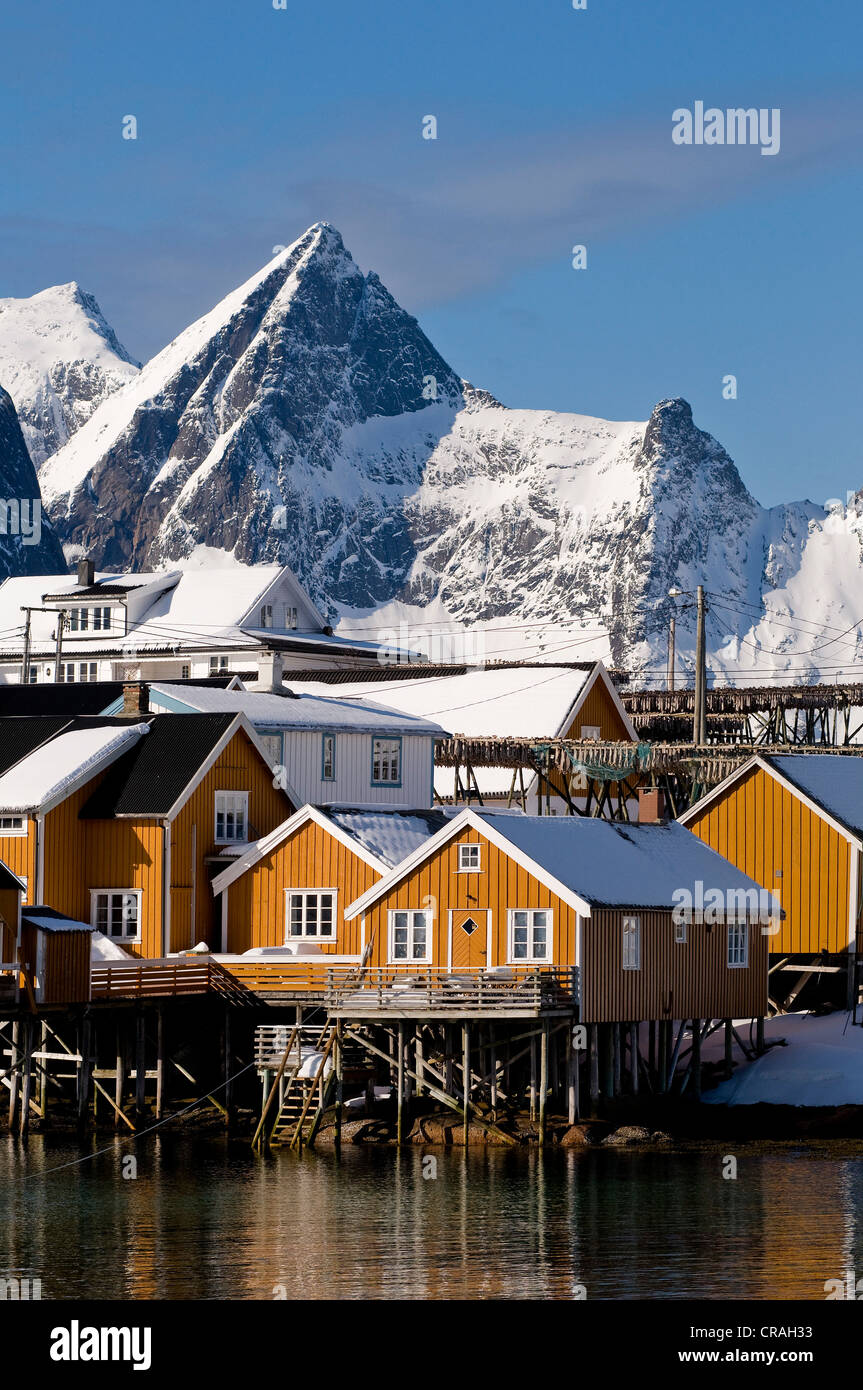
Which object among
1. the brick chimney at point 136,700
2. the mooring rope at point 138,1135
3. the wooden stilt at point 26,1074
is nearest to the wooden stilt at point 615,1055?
the mooring rope at point 138,1135

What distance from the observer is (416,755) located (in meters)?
69.4

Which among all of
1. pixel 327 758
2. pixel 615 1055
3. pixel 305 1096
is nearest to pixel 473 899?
pixel 615 1055

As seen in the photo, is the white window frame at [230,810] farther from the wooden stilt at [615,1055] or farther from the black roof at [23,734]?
the wooden stilt at [615,1055]

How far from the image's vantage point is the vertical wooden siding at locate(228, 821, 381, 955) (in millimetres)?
54750

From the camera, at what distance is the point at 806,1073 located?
172 ft

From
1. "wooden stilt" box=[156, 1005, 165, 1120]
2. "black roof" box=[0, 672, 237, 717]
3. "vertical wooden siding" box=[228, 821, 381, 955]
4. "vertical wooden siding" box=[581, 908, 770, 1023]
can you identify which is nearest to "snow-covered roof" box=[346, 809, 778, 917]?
"vertical wooden siding" box=[581, 908, 770, 1023]

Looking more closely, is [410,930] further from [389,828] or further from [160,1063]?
[160,1063]

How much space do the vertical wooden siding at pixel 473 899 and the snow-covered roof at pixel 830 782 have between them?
12.0 metres

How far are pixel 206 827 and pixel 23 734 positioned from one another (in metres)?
6.31

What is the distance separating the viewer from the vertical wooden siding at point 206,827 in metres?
56.3

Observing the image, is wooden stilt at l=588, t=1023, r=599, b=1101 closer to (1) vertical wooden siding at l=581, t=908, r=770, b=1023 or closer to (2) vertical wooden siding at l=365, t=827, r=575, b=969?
(1) vertical wooden siding at l=581, t=908, r=770, b=1023

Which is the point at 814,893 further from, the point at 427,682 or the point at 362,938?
the point at 427,682

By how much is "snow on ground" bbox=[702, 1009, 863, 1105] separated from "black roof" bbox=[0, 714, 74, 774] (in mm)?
19696
